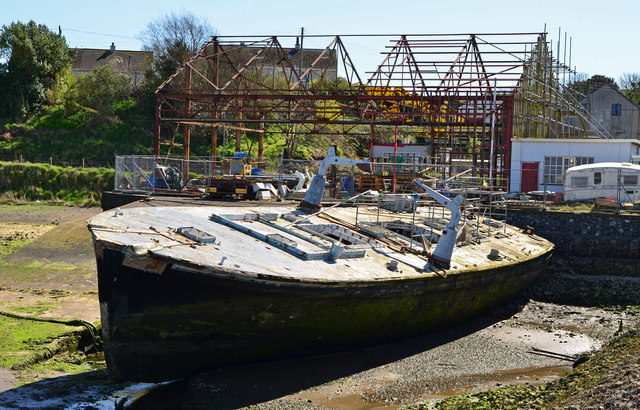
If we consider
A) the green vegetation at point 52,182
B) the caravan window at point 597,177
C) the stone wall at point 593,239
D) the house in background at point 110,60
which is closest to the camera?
the stone wall at point 593,239

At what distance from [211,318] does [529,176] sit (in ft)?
75.8

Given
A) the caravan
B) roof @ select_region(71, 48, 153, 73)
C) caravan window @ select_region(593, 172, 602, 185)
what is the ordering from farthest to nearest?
roof @ select_region(71, 48, 153, 73)
caravan window @ select_region(593, 172, 602, 185)
the caravan

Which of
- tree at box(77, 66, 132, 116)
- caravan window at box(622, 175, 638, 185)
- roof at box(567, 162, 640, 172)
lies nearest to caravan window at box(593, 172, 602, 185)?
roof at box(567, 162, 640, 172)

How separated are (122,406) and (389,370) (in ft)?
15.3

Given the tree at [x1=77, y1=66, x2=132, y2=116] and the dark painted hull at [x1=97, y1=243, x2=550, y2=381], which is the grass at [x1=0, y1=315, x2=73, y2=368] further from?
the tree at [x1=77, y1=66, x2=132, y2=116]

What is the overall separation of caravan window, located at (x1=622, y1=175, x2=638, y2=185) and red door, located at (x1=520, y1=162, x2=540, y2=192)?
12.7 ft

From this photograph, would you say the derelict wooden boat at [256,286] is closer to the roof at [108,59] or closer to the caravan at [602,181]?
the caravan at [602,181]

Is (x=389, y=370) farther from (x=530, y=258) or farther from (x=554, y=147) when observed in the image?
(x=554, y=147)

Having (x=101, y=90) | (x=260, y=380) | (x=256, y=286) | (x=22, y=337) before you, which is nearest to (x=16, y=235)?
(x=22, y=337)

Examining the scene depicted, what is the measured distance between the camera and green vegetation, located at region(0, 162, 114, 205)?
39844 millimetres

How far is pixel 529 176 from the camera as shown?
103 ft

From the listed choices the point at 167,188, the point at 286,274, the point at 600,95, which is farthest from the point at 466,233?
the point at 600,95

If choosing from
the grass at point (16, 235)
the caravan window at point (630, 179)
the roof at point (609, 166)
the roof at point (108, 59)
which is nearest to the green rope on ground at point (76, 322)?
the grass at point (16, 235)

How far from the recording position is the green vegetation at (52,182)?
39.8 meters
